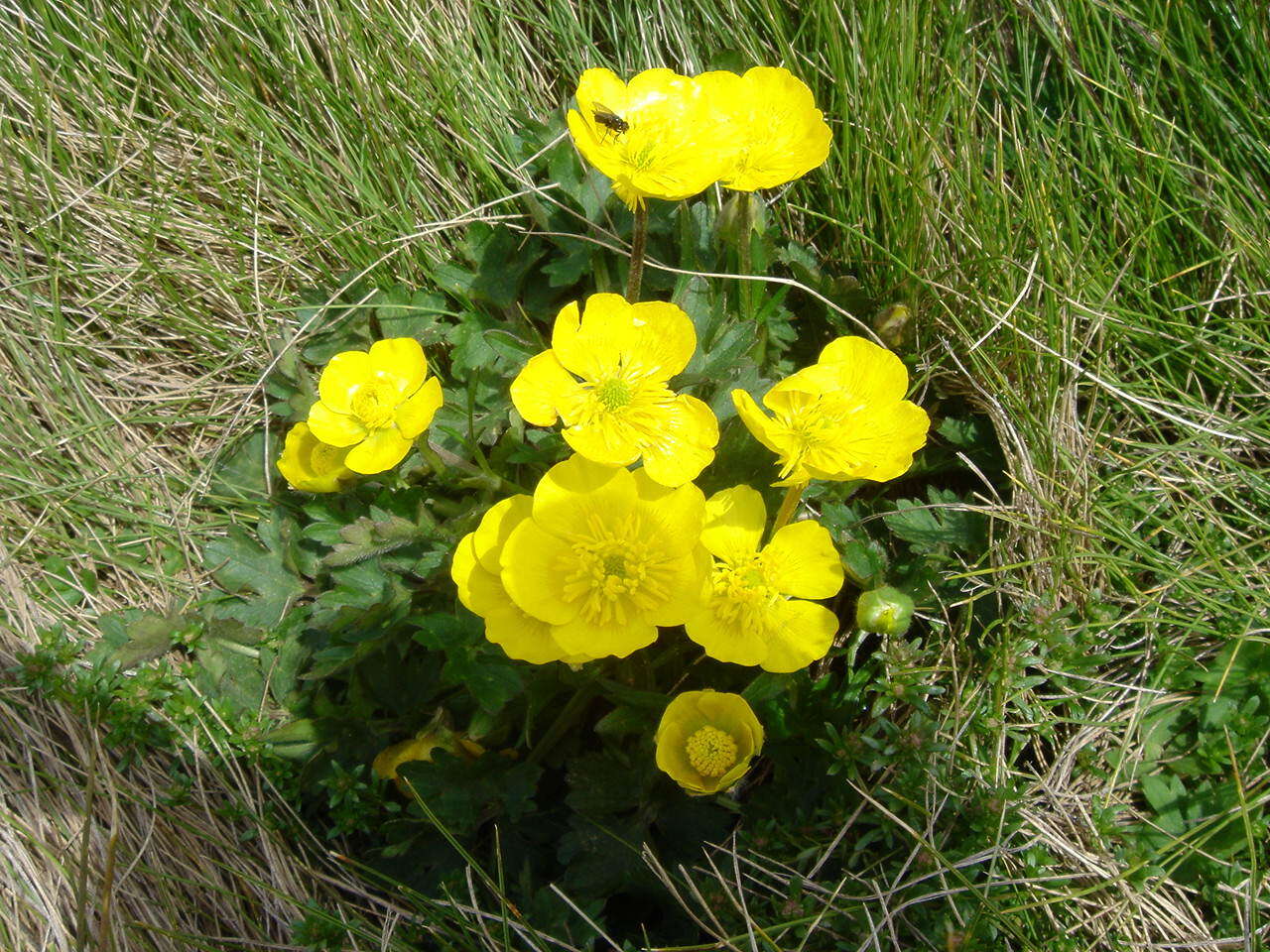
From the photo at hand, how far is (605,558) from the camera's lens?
1.56 metres

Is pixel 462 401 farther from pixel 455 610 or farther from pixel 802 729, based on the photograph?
pixel 802 729

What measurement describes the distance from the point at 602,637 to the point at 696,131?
1.04 meters

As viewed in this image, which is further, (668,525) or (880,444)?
(880,444)

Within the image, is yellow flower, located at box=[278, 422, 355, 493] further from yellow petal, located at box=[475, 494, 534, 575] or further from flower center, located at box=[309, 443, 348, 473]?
yellow petal, located at box=[475, 494, 534, 575]

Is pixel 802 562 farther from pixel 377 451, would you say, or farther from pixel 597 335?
pixel 377 451

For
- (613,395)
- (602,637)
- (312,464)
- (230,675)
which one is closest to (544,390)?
(613,395)

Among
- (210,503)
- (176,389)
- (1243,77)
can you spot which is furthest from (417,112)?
(1243,77)

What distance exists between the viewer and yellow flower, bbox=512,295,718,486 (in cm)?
162

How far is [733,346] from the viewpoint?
6.73 ft

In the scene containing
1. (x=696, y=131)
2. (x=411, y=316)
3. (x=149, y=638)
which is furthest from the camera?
(x=411, y=316)

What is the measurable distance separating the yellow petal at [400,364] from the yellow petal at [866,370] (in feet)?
2.80

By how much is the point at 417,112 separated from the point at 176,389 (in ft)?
3.39

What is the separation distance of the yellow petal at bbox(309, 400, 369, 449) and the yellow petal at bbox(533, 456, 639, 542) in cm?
61

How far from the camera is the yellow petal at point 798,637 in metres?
1.69
